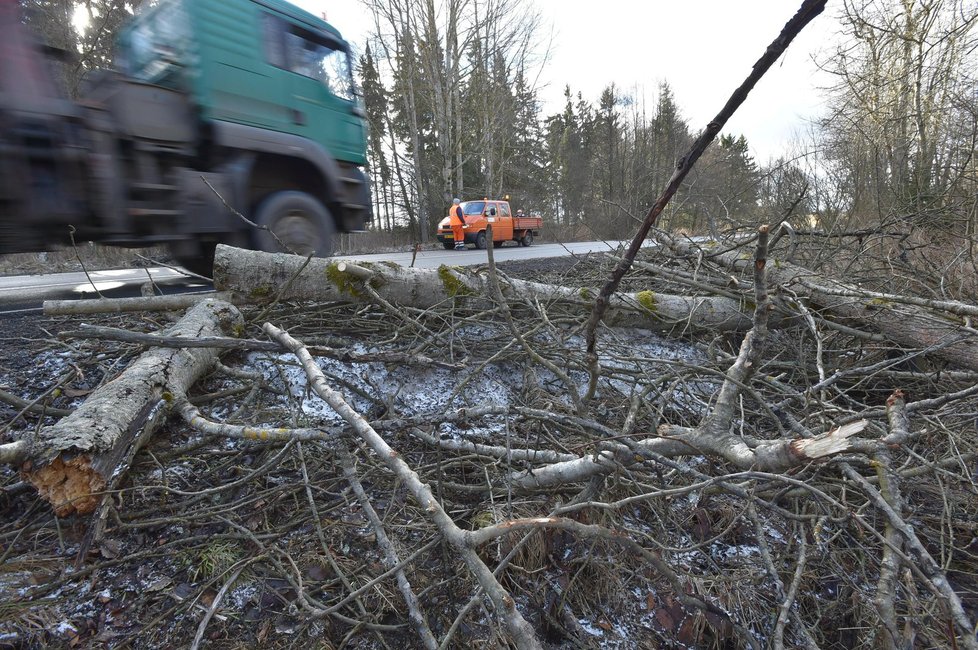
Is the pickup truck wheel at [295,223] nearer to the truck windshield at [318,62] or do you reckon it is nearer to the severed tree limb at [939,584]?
the truck windshield at [318,62]

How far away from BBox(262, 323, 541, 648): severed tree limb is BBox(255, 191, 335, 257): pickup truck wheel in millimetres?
3600

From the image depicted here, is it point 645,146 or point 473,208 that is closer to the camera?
point 473,208

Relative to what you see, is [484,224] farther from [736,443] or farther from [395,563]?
[736,443]

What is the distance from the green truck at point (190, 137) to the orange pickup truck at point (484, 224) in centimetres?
842

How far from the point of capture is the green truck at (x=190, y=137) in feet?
12.1

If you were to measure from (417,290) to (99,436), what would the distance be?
85.8 inches

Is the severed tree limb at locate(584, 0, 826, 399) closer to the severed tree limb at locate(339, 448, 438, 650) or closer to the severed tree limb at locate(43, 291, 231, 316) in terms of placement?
the severed tree limb at locate(339, 448, 438, 650)

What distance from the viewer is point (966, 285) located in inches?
171

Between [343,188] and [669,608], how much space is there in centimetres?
548

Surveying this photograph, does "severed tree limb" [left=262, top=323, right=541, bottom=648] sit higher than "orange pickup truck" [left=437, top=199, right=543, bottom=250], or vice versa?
"orange pickup truck" [left=437, top=199, right=543, bottom=250]

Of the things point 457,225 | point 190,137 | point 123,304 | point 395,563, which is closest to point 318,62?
point 190,137

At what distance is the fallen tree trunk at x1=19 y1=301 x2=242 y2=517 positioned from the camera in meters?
1.74

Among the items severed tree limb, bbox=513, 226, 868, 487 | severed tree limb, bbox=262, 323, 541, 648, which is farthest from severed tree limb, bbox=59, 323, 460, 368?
severed tree limb, bbox=513, 226, 868, 487

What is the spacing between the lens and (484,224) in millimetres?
14461
